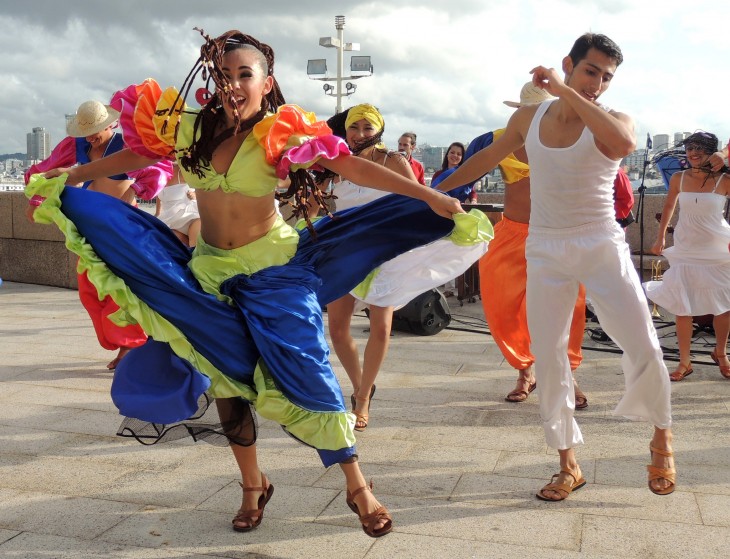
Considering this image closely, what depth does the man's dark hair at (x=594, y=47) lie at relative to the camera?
380 cm

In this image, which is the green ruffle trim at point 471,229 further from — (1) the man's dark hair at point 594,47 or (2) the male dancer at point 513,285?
(2) the male dancer at point 513,285

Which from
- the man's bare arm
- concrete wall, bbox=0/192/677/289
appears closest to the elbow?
the man's bare arm

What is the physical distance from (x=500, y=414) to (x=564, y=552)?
2.25m

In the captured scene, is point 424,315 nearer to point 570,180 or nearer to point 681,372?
point 681,372

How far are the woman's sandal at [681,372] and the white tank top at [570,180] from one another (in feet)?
10.7

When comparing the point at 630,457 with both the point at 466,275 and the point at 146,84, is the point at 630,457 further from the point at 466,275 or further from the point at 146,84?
the point at 466,275

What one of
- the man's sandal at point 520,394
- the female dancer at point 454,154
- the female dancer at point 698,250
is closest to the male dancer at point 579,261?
the man's sandal at point 520,394

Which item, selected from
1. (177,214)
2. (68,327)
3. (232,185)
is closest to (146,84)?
(232,185)

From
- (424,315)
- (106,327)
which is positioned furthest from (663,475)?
(424,315)

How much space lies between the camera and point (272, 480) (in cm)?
427

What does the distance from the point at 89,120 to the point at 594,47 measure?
4.03 meters

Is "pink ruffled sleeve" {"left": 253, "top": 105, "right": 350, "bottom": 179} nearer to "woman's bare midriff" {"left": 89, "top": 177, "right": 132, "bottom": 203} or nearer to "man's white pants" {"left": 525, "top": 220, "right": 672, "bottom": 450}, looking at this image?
"man's white pants" {"left": 525, "top": 220, "right": 672, "bottom": 450}

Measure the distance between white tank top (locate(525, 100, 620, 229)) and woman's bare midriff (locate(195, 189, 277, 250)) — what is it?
121cm

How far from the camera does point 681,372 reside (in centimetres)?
684
